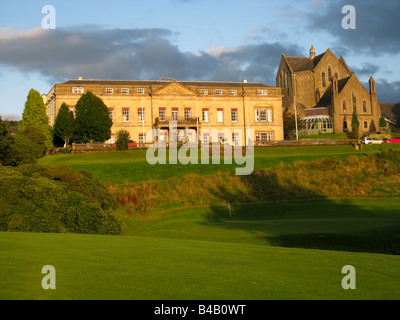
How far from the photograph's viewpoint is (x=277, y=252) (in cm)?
1302

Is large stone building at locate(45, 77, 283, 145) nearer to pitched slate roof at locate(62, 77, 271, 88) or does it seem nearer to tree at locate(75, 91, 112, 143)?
Result: pitched slate roof at locate(62, 77, 271, 88)

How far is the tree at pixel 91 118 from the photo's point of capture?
201 feet

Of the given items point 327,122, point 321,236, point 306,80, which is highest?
point 306,80

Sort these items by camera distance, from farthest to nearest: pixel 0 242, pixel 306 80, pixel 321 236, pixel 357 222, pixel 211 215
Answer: pixel 306 80, pixel 211 215, pixel 357 222, pixel 321 236, pixel 0 242

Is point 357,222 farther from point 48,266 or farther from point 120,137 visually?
point 120,137

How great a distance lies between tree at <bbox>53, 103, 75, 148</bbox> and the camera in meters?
61.7

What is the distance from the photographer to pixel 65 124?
61844 millimetres

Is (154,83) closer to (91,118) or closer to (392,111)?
(91,118)

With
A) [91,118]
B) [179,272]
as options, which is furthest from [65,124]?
[179,272]

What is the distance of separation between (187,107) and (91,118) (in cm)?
1614

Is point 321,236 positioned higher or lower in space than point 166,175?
lower

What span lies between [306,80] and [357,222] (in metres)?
91.3

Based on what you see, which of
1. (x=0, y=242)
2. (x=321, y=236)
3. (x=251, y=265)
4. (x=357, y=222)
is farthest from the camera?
(x=357, y=222)
